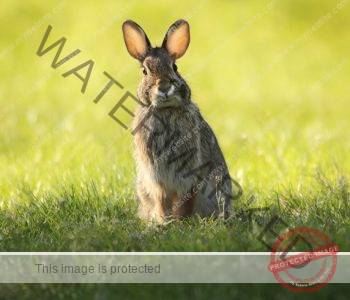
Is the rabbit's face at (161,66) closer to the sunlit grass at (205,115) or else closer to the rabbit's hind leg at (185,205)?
A: the rabbit's hind leg at (185,205)

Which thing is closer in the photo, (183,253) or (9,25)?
(183,253)

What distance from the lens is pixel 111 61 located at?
1520 centimetres

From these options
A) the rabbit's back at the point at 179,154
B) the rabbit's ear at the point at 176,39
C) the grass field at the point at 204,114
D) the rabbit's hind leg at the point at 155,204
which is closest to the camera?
the grass field at the point at 204,114

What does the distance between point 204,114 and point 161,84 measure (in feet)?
19.1

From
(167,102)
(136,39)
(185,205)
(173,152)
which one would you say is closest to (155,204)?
(185,205)

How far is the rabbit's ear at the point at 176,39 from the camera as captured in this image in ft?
21.9

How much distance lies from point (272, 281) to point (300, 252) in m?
0.43

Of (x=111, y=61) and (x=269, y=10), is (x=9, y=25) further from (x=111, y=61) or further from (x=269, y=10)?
(x=269, y=10)

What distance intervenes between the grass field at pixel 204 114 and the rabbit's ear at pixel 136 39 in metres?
1.34

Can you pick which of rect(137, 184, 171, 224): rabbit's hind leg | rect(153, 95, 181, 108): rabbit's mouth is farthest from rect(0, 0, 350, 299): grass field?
rect(153, 95, 181, 108): rabbit's mouth

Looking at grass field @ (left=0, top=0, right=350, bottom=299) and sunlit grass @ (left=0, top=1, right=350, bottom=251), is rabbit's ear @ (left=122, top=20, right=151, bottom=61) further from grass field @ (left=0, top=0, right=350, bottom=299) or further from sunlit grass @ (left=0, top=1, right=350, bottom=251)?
grass field @ (left=0, top=0, right=350, bottom=299)

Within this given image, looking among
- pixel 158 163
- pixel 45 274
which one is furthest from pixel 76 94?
pixel 45 274

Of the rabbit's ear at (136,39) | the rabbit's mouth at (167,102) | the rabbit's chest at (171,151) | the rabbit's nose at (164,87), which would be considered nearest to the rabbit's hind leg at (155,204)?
the rabbit's chest at (171,151)

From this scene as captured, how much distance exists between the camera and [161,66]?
642 cm
